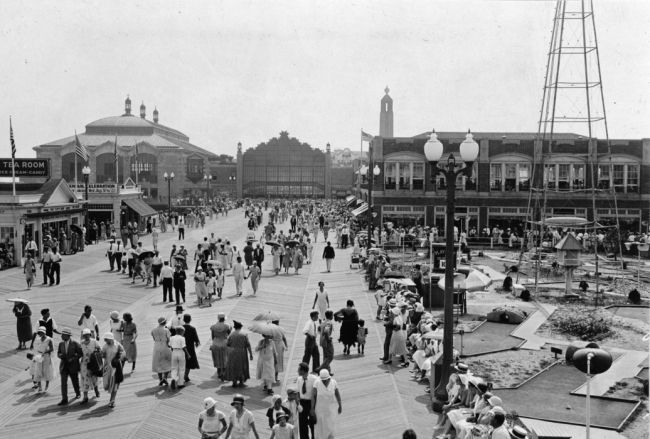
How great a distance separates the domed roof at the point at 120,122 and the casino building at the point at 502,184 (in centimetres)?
6024

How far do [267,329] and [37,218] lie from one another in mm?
23378

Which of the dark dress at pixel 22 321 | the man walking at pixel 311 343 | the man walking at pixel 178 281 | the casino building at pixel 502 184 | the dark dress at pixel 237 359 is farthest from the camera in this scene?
the casino building at pixel 502 184

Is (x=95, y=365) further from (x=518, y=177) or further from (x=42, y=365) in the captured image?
(x=518, y=177)

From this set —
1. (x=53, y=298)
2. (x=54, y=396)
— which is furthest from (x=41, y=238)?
(x=54, y=396)

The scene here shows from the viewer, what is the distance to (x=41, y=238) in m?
33.1

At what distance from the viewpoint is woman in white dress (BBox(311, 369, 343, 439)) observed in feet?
33.0

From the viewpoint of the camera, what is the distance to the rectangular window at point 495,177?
162 ft

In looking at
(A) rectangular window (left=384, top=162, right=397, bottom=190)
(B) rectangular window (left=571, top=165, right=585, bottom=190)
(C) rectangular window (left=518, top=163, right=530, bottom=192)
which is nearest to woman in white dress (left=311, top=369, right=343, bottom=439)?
(A) rectangular window (left=384, top=162, right=397, bottom=190)

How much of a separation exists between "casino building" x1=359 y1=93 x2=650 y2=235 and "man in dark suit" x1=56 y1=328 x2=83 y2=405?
126 ft

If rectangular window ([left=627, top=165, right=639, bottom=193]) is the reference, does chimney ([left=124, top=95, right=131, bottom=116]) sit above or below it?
above

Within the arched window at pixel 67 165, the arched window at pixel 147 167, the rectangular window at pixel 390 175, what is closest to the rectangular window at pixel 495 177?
the rectangular window at pixel 390 175

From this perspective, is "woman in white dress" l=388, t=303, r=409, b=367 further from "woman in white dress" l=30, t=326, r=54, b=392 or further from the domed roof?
the domed roof

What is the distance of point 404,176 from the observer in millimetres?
49969

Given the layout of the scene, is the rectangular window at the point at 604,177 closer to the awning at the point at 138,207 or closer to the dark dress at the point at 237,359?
the awning at the point at 138,207
